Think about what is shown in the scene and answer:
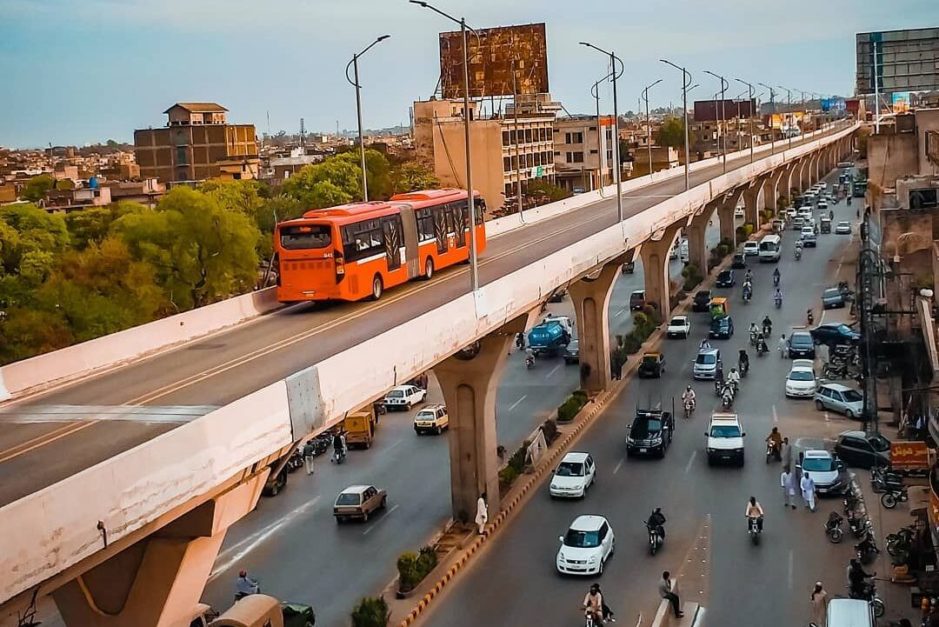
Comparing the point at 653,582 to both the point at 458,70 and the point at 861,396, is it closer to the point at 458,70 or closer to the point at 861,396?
the point at 861,396

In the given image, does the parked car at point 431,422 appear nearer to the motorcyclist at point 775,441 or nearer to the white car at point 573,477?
the white car at point 573,477

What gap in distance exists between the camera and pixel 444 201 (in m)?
32.7

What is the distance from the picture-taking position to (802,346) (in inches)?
1812

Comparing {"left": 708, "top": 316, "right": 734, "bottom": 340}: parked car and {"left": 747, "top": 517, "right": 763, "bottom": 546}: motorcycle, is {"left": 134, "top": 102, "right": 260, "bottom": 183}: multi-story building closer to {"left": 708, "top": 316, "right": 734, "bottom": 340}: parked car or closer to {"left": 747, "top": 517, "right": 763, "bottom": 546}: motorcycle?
{"left": 708, "top": 316, "right": 734, "bottom": 340}: parked car

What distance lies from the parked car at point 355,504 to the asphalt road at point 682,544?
11.6 ft

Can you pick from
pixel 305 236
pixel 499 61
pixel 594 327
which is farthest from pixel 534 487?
pixel 499 61

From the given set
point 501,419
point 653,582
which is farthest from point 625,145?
point 653,582

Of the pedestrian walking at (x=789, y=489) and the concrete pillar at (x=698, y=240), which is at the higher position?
the concrete pillar at (x=698, y=240)

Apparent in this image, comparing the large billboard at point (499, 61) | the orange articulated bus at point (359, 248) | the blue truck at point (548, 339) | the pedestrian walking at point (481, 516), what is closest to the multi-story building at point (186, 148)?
the large billboard at point (499, 61)

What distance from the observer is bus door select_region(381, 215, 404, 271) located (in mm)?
28344

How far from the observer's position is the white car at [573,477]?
98.6ft

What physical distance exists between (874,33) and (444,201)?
70376mm

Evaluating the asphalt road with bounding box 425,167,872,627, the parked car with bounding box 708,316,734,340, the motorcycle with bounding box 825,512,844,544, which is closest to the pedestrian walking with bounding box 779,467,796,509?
the asphalt road with bounding box 425,167,872,627

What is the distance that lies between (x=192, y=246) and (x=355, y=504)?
79.0ft
